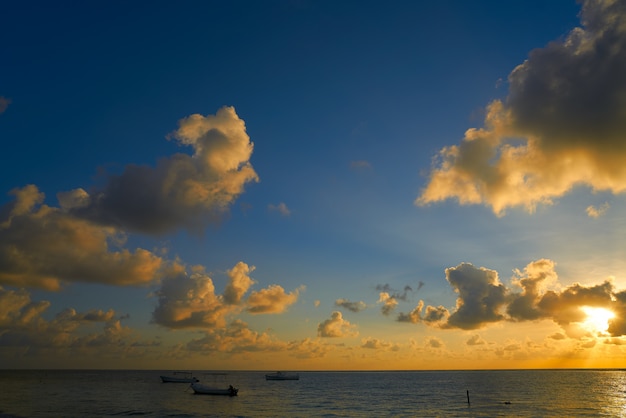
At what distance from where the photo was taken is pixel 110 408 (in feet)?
356

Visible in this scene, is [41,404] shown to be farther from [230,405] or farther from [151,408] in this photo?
[230,405]

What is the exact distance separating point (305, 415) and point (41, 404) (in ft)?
234

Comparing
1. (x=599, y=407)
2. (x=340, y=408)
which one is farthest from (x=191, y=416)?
(x=599, y=407)

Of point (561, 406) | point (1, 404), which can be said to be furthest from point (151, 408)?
point (561, 406)

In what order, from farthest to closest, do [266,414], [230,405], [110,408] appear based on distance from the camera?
[230,405]
[110,408]
[266,414]

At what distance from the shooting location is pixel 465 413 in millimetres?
100250

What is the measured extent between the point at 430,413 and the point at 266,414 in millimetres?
38837

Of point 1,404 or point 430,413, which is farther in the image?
point 1,404

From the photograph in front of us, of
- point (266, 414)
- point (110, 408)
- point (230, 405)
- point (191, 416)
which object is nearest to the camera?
point (191, 416)

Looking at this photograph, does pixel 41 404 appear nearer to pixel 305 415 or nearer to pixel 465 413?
pixel 305 415

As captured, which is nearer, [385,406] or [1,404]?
[1,404]

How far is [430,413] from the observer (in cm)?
10194

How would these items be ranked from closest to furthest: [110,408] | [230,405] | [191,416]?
[191,416] < [110,408] < [230,405]

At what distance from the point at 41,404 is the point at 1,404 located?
967cm
